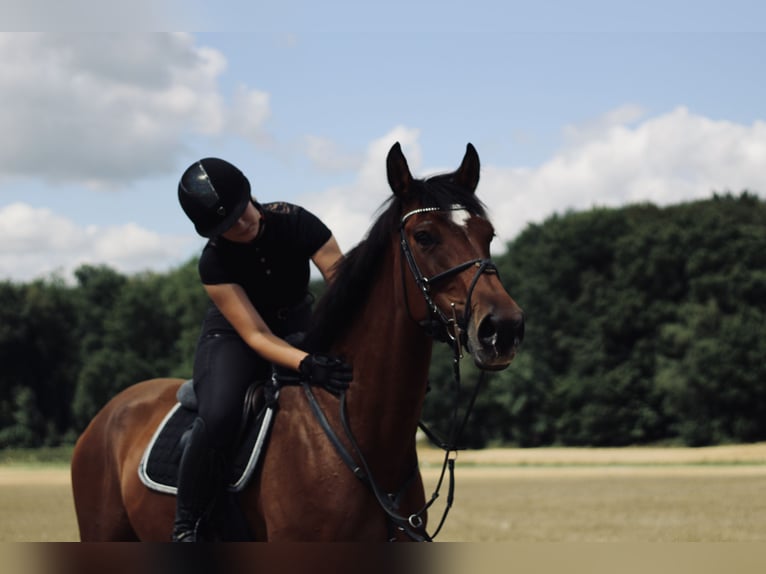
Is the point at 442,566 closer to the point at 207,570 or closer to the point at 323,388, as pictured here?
the point at 207,570

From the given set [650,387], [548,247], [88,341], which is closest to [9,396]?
[88,341]

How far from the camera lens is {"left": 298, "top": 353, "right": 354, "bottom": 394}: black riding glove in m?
5.45

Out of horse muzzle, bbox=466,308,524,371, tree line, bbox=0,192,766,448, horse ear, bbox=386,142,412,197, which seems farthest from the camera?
tree line, bbox=0,192,766,448

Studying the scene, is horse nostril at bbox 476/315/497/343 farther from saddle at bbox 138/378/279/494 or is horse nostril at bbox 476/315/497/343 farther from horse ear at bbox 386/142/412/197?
saddle at bbox 138/378/279/494

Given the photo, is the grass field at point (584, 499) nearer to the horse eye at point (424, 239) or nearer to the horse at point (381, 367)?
the horse at point (381, 367)

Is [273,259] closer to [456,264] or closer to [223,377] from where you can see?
[223,377]

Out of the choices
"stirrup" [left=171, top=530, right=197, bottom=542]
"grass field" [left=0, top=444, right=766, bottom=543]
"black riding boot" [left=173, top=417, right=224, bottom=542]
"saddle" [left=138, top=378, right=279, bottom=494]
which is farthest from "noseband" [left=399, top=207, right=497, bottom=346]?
"grass field" [left=0, top=444, right=766, bottom=543]

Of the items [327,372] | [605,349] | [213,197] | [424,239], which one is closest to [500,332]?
[424,239]

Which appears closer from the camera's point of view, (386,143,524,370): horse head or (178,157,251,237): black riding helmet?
(386,143,524,370): horse head

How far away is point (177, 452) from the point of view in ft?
20.5

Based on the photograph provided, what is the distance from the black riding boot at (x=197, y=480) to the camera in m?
5.64

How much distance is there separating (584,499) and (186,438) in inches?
902

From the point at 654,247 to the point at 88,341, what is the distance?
51.3 meters

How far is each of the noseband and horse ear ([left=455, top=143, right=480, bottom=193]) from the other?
0.44 m
